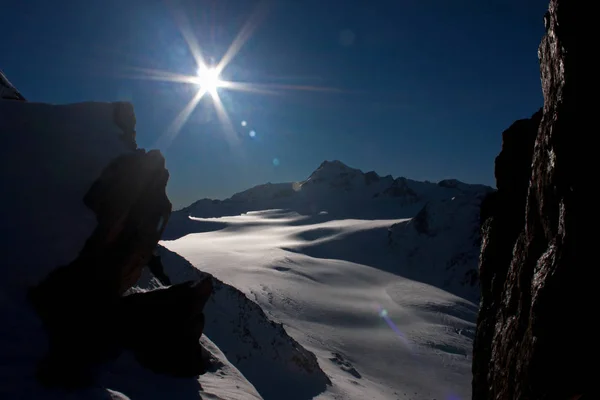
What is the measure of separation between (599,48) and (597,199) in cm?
191

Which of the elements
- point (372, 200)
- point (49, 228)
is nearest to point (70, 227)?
point (49, 228)

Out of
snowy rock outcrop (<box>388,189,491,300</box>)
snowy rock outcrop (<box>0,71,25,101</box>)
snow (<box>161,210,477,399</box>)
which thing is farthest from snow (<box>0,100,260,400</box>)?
snowy rock outcrop (<box>388,189,491,300</box>)

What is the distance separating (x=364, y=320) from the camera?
38.0 meters

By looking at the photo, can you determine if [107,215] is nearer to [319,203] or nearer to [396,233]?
[396,233]

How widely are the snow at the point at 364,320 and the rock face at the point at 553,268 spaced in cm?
1359

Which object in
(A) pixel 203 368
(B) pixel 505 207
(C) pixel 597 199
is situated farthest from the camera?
(A) pixel 203 368

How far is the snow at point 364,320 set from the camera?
25.5 m

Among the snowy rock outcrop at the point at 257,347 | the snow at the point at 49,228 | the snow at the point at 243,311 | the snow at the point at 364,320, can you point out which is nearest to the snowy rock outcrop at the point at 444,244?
the snow at the point at 243,311

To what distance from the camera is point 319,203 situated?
621 feet

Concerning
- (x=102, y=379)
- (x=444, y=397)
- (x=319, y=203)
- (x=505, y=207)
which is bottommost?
(x=444, y=397)

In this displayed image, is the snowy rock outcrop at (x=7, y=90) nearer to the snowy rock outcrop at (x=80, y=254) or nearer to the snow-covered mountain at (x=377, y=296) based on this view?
the snowy rock outcrop at (x=80, y=254)

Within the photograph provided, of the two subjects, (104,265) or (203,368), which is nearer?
(104,265)

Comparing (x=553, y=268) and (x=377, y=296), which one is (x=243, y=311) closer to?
(x=553, y=268)

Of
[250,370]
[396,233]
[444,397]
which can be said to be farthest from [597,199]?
[396,233]
